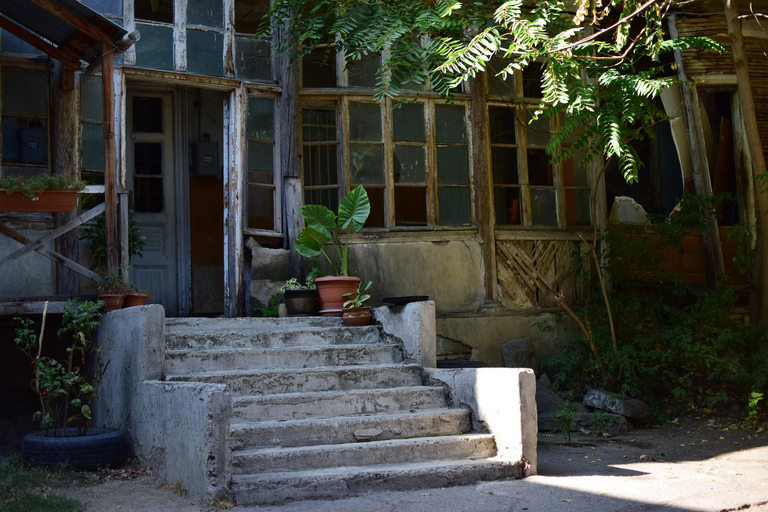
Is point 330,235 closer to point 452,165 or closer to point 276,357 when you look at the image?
point 452,165

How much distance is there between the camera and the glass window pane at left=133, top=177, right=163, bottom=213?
10.3 m

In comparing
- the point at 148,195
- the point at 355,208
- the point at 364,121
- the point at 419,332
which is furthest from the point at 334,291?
the point at 148,195

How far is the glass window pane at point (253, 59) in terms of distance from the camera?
948cm

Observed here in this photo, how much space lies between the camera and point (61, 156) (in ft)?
27.5

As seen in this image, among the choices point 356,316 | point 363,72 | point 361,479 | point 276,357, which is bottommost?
point 361,479

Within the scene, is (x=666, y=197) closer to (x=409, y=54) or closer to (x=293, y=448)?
(x=409, y=54)

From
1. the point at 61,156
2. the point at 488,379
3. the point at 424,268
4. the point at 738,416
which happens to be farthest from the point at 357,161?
the point at 738,416

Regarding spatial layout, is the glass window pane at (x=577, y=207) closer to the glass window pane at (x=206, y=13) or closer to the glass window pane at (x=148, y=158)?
the glass window pane at (x=206, y=13)

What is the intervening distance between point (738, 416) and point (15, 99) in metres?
8.55

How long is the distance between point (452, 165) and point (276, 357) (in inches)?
180

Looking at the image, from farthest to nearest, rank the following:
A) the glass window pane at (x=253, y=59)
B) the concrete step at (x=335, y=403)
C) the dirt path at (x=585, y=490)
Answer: the glass window pane at (x=253, y=59)
the concrete step at (x=335, y=403)
the dirt path at (x=585, y=490)

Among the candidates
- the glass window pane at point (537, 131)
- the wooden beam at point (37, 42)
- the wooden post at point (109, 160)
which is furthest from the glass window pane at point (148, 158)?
the glass window pane at point (537, 131)

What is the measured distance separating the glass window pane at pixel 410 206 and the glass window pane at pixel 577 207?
2.18m

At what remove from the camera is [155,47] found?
8961 mm
